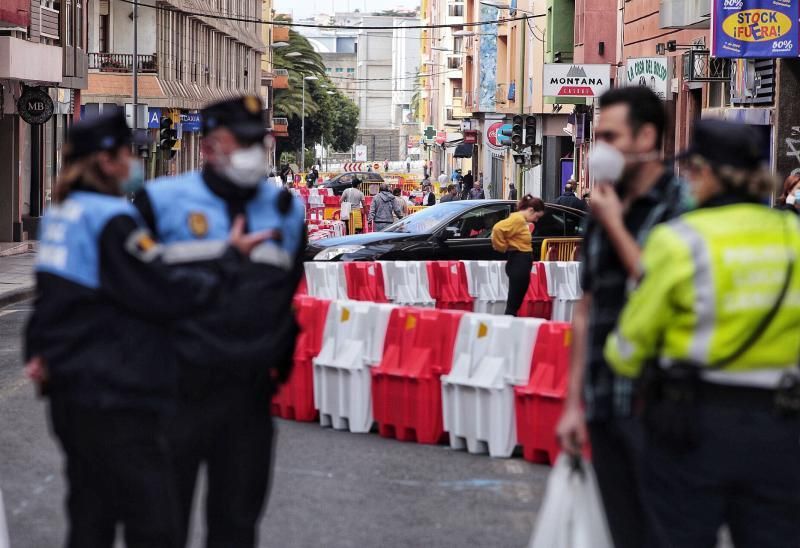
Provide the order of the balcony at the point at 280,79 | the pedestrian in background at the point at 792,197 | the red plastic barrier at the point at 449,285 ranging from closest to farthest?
the pedestrian in background at the point at 792,197, the red plastic barrier at the point at 449,285, the balcony at the point at 280,79

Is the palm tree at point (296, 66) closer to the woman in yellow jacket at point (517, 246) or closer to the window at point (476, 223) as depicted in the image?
the window at point (476, 223)

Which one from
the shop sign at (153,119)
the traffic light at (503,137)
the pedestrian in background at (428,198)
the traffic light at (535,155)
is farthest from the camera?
the traffic light at (503,137)

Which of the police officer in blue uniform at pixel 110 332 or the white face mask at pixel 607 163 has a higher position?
the white face mask at pixel 607 163

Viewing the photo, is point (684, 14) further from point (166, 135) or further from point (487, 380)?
point (166, 135)

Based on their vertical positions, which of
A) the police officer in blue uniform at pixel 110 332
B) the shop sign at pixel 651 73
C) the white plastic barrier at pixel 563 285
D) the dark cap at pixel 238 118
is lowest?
the white plastic barrier at pixel 563 285

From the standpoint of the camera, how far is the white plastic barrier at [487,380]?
9.99 meters

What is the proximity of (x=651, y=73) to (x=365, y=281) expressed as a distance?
49.5 feet

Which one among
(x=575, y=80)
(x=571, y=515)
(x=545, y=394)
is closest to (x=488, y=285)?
(x=545, y=394)

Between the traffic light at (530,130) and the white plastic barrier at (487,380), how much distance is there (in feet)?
119

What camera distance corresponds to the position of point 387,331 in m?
11.0

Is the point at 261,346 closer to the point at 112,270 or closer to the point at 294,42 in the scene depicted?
the point at 112,270

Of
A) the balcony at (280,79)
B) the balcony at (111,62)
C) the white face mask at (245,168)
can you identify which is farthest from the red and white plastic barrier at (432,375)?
the balcony at (280,79)

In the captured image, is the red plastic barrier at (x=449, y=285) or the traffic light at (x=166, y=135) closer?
the red plastic barrier at (x=449, y=285)

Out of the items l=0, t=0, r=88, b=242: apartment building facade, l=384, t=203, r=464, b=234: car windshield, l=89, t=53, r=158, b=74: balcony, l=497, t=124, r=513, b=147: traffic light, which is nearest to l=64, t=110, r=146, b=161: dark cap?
l=384, t=203, r=464, b=234: car windshield
